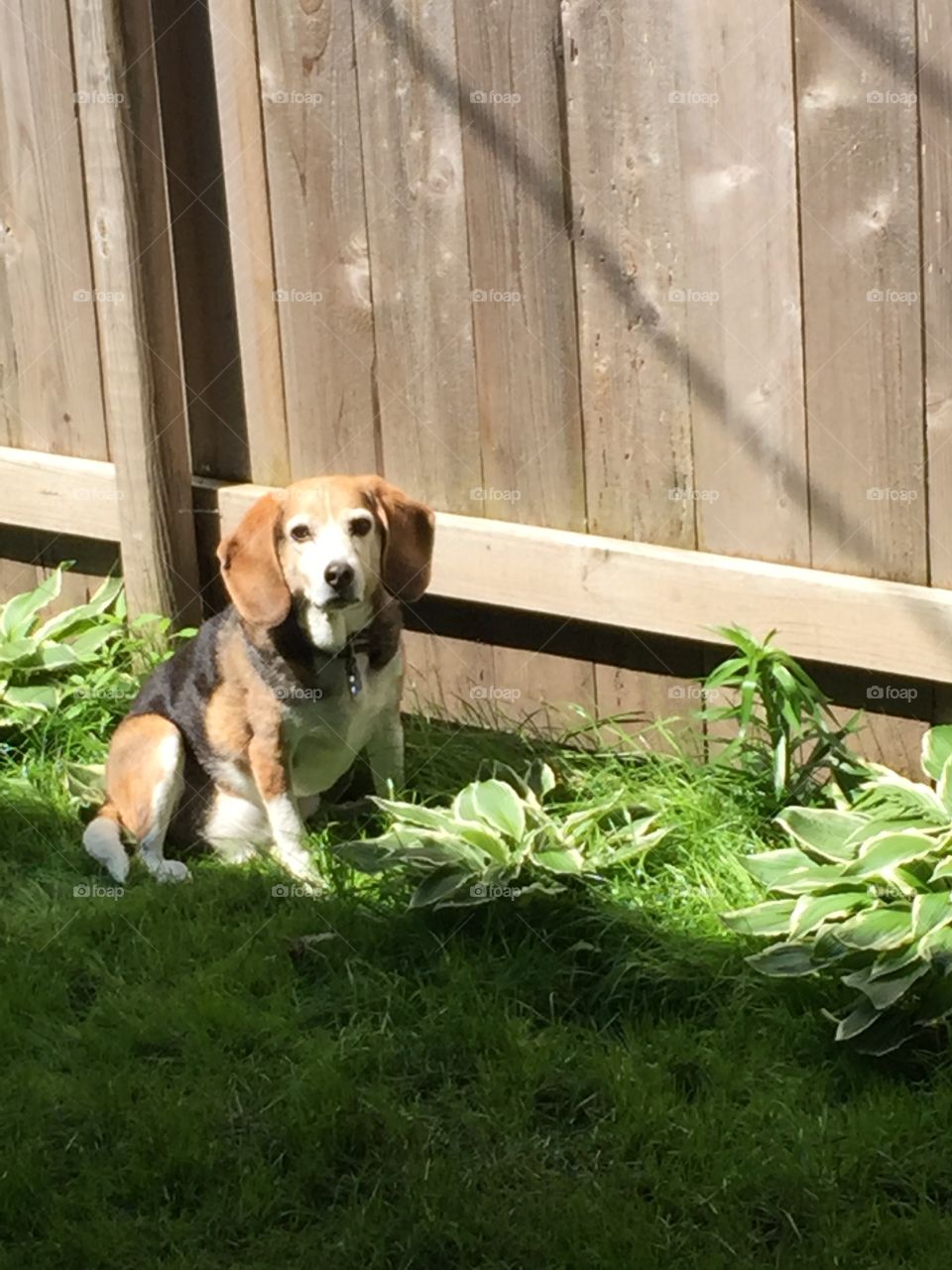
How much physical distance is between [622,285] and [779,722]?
50.1 inches

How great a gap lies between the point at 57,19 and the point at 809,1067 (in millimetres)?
4177

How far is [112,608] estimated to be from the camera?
649 cm

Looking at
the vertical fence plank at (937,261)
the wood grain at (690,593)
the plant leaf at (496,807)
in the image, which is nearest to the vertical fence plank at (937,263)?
the vertical fence plank at (937,261)

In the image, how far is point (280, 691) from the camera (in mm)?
5082

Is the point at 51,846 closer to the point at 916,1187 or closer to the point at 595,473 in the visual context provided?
the point at 595,473

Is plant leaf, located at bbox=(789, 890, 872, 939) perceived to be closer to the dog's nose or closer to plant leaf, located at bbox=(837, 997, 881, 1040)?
plant leaf, located at bbox=(837, 997, 881, 1040)

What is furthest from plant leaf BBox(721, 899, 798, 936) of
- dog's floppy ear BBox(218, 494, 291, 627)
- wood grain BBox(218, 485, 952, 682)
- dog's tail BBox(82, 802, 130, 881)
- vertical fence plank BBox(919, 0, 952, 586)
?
dog's tail BBox(82, 802, 130, 881)

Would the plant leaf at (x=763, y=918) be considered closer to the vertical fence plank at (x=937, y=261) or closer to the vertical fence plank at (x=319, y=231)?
the vertical fence plank at (x=937, y=261)

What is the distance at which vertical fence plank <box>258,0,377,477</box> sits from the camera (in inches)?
219

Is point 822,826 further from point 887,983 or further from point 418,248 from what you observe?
point 418,248

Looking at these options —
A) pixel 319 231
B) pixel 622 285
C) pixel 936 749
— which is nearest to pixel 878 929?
pixel 936 749

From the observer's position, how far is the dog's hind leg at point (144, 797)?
5137 mm

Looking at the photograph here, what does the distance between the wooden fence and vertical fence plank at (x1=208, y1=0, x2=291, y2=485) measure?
0.5 inches

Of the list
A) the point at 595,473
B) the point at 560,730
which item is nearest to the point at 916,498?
the point at 595,473
